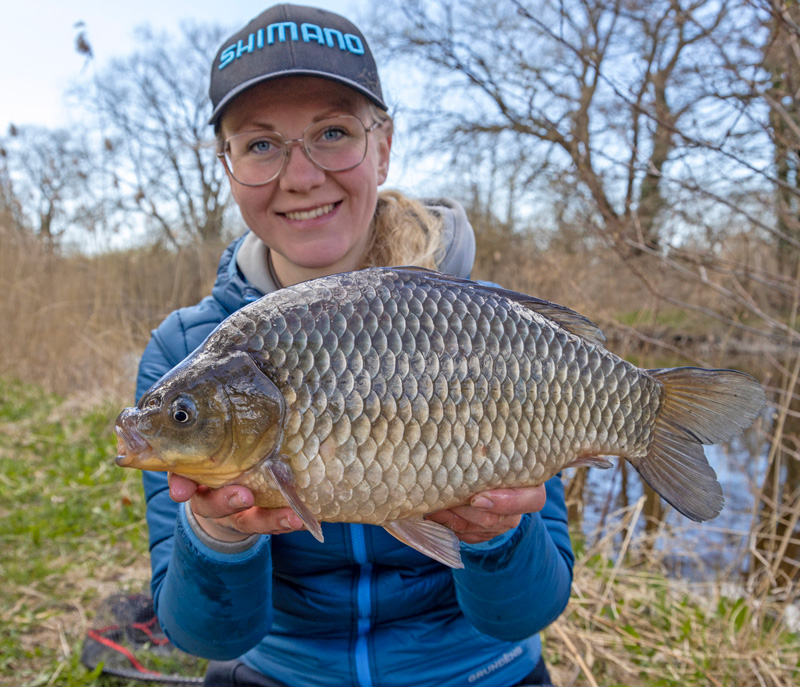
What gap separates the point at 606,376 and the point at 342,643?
0.77m

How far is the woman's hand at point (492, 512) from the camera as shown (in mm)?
937

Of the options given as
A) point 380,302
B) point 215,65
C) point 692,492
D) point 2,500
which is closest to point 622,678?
point 692,492

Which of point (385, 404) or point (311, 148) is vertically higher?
point (311, 148)

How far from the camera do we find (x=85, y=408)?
4.64m

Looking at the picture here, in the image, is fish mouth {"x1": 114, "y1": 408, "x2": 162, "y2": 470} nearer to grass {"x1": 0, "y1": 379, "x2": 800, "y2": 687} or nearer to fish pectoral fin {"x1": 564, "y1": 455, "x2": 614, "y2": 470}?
fish pectoral fin {"x1": 564, "y1": 455, "x2": 614, "y2": 470}

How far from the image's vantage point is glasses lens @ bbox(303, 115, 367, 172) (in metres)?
1.37

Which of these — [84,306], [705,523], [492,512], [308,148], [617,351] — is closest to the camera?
[492,512]

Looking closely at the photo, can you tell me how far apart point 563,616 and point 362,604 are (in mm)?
1239

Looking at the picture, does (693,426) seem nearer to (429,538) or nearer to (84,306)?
(429,538)

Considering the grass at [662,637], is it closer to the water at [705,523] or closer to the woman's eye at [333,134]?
the water at [705,523]

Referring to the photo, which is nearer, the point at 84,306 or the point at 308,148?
the point at 308,148

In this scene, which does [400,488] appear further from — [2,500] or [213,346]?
[2,500]

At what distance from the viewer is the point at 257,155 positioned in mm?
1396

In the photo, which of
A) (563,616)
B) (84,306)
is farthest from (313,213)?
(84,306)
